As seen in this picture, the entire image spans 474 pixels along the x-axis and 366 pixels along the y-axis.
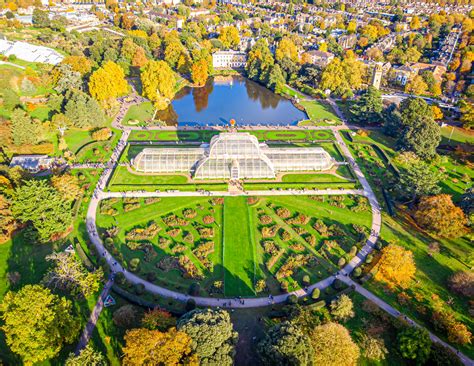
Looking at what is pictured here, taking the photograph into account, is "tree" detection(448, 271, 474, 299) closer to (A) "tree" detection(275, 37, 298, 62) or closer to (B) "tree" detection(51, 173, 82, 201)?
(B) "tree" detection(51, 173, 82, 201)

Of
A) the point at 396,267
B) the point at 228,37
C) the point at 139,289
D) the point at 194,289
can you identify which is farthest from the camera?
the point at 228,37

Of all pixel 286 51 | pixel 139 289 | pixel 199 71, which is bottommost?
pixel 139 289

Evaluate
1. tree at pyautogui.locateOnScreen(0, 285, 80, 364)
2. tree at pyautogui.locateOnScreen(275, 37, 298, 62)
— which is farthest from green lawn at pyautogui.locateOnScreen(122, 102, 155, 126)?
tree at pyautogui.locateOnScreen(0, 285, 80, 364)

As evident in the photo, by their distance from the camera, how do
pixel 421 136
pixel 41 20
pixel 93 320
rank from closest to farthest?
pixel 93 320
pixel 421 136
pixel 41 20

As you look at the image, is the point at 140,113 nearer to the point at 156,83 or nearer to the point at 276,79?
the point at 156,83

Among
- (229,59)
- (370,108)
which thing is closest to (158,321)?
(370,108)

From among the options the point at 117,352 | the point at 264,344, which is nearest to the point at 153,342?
the point at 117,352
